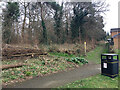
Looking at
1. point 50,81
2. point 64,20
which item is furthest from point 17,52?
point 64,20

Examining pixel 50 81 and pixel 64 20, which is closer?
pixel 50 81

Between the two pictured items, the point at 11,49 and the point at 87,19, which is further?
the point at 87,19

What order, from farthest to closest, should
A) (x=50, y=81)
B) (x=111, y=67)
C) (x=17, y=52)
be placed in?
(x=17, y=52)
(x=111, y=67)
(x=50, y=81)

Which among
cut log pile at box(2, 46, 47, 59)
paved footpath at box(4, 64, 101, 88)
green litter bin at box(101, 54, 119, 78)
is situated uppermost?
cut log pile at box(2, 46, 47, 59)

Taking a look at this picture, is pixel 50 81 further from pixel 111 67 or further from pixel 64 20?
pixel 64 20

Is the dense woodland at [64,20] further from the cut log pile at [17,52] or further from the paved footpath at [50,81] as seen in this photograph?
the paved footpath at [50,81]

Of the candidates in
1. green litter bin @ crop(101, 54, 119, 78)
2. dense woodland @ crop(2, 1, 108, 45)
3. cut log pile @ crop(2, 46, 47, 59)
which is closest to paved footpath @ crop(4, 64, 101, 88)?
green litter bin @ crop(101, 54, 119, 78)

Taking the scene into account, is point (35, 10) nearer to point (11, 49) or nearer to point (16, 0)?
point (16, 0)

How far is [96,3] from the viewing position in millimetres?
24281

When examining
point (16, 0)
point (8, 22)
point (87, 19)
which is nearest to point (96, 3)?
point (87, 19)

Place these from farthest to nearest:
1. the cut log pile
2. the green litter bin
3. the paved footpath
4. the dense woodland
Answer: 1. the dense woodland
2. the cut log pile
3. the green litter bin
4. the paved footpath

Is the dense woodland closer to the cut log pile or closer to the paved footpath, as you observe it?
the cut log pile

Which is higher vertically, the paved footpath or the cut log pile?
the cut log pile

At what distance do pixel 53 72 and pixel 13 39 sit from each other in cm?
1106
